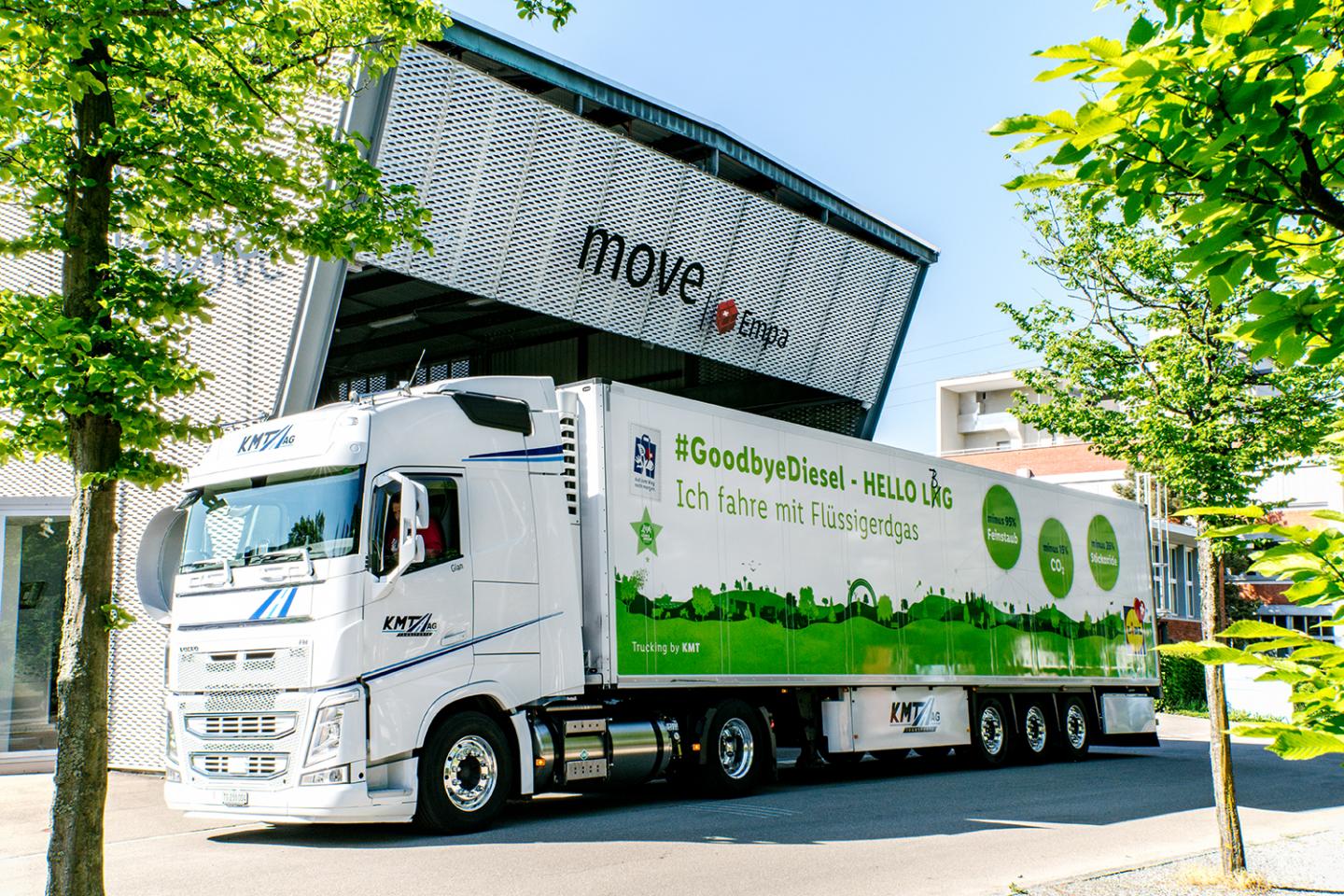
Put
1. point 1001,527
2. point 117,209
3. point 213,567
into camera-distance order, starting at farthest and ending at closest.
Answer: point 1001,527, point 213,567, point 117,209

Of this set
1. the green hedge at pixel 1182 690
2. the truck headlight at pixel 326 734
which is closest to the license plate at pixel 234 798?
the truck headlight at pixel 326 734

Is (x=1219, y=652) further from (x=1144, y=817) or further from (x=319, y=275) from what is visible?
(x=319, y=275)

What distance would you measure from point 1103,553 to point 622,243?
9369 millimetres

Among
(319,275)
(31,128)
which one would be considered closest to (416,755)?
(31,128)

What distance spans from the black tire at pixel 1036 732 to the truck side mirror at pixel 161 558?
38.9 ft

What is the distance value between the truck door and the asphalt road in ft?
3.61

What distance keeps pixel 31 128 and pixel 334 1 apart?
1740 millimetres

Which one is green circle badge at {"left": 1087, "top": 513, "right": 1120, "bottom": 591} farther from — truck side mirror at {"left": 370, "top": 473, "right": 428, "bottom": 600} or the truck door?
truck side mirror at {"left": 370, "top": 473, "right": 428, "bottom": 600}

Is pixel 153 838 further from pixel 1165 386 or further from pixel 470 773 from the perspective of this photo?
pixel 1165 386

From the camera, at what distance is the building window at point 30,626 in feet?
52.2

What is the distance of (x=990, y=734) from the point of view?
1722cm

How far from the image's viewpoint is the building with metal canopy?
15.0 m

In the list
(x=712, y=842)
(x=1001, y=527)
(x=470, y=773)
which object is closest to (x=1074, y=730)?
(x=1001, y=527)

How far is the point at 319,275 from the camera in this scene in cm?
1462
